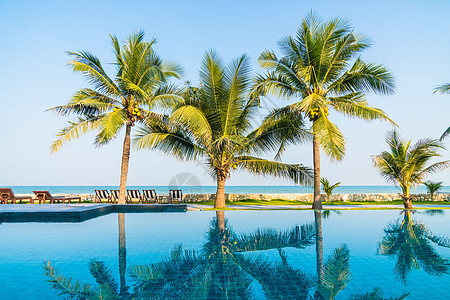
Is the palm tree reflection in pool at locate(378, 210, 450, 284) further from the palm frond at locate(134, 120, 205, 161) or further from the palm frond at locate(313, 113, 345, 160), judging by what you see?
the palm frond at locate(134, 120, 205, 161)

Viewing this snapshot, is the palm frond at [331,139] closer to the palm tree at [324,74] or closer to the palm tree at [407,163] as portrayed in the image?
the palm tree at [324,74]

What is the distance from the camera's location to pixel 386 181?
523 inches

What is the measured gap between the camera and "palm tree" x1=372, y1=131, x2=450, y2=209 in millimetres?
12656

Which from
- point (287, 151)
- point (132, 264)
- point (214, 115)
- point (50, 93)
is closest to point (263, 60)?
point (214, 115)

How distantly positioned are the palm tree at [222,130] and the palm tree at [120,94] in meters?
0.74

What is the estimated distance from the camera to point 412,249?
546 centimetres

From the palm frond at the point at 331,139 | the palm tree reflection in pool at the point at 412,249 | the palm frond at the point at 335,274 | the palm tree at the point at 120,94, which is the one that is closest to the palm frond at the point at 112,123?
the palm tree at the point at 120,94

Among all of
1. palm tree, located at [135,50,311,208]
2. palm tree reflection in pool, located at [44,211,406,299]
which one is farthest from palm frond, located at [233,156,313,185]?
palm tree reflection in pool, located at [44,211,406,299]

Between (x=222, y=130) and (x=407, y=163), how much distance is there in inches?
318

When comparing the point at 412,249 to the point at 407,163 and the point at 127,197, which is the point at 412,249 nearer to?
the point at 407,163

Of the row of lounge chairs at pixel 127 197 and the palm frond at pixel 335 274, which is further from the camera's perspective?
the row of lounge chairs at pixel 127 197

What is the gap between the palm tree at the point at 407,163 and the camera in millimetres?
12656

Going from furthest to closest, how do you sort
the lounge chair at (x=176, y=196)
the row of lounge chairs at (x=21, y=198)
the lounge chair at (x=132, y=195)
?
the lounge chair at (x=176, y=196), the lounge chair at (x=132, y=195), the row of lounge chairs at (x=21, y=198)

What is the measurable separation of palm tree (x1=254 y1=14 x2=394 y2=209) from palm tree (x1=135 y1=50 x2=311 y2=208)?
72cm
